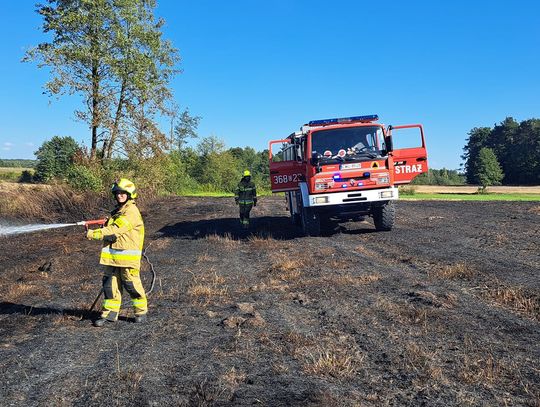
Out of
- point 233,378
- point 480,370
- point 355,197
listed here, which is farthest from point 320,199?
point 233,378

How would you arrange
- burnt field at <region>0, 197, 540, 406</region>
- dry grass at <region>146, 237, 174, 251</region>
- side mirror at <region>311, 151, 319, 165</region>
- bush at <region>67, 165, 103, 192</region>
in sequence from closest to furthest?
burnt field at <region>0, 197, 540, 406</region>, side mirror at <region>311, 151, 319, 165</region>, dry grass at <region>146, 237, 174, 251</region>, bush at <region>67, 165, 103, 192</region>

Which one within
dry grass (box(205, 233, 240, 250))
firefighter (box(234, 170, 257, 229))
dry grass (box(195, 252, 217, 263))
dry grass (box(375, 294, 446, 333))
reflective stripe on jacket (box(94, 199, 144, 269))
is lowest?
dry grass (box(375, 294, 446, 333))

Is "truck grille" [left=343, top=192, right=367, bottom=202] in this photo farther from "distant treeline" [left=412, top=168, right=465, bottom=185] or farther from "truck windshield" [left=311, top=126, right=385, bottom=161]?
"distant treeline" [left=412, top=168, right=465, bottom=185]

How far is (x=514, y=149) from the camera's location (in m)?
89.1

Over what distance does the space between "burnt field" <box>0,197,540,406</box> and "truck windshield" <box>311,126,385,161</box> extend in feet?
8.64

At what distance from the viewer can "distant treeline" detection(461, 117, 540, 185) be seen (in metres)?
82.4

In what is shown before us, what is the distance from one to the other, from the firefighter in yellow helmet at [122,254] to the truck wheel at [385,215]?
28.8 feet

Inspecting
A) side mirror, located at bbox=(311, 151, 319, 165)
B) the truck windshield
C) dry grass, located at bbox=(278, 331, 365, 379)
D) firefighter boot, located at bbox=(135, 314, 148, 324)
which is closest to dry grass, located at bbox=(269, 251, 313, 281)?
side mirror, located at bbox=(311, 151, 319, 165)

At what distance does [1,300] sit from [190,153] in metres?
61.3

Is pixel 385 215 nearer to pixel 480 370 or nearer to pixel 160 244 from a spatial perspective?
pixel 160 244

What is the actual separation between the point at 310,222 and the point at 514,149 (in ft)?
291

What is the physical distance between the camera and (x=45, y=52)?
81.5ft

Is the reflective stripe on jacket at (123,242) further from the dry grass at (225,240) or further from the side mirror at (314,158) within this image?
the side mirror at (314,158)

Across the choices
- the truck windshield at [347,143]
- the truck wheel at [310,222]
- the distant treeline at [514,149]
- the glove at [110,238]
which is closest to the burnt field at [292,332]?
the glove at [110,238]
